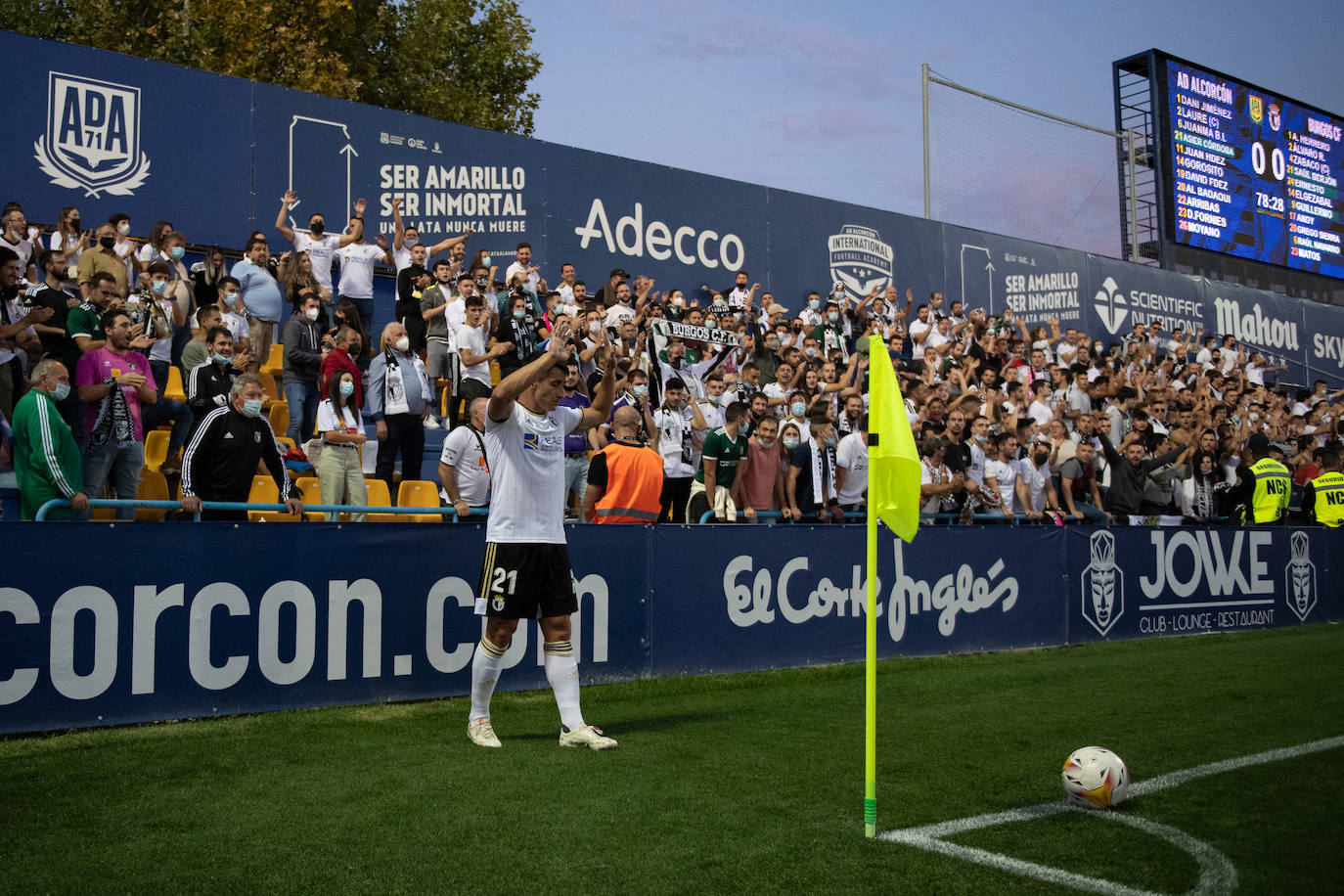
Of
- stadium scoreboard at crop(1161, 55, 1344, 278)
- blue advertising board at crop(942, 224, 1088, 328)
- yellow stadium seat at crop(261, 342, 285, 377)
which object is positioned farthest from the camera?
stadium scoreboard at crop(1161, 55, 1344, 278)

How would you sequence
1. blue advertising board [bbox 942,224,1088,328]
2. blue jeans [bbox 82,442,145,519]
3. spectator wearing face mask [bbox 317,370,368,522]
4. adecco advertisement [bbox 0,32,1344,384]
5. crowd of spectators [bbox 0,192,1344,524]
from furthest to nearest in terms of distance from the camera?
blue advertising board [bbox 942,224,1088,328] < adecco advertisement [bbox 0,32,1344,384] < spectator wearing face mask [bbox 317,370,368,522] < crowd of spectators [bbox 0,192,1344,524] < blue jeans [bbox 82,442,145,519]

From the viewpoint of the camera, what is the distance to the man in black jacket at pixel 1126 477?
16.0 metres

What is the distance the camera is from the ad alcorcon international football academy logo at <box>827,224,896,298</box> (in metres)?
23.5

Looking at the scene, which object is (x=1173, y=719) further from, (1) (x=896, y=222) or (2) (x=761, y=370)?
(1) (x=896, y=222)

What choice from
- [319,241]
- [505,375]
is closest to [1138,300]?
[505,375]

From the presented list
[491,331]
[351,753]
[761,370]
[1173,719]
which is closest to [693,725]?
[351,753]

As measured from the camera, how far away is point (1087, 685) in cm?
1032

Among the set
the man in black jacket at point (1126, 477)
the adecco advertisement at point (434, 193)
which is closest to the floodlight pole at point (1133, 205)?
the adecco advertisement at point (434, 193)

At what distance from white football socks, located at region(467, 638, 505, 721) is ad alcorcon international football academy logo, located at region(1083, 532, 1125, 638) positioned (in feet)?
30.5

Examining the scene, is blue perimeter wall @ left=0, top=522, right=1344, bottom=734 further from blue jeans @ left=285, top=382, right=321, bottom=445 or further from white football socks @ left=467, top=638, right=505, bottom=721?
blue jeans @ left=285, top=382, right=321, bottom=445

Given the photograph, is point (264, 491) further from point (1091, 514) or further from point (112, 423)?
point (1091, 514)

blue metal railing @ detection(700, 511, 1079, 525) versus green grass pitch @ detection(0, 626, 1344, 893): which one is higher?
blue metal railing @ detection(700, 511, 1079, 525)

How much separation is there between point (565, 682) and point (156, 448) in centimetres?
686

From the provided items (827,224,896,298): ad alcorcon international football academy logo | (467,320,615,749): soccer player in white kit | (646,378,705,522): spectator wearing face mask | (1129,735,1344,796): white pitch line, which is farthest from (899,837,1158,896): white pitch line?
(827,224,896,298): ad alcorcon international football academy logo
